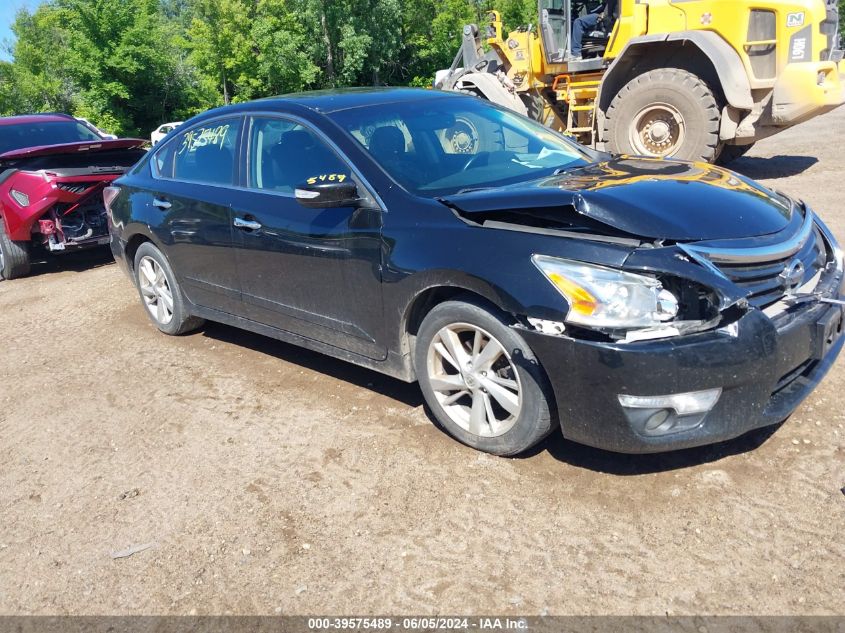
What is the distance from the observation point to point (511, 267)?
Result: 3217 mm

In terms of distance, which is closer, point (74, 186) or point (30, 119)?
point (74, 186)

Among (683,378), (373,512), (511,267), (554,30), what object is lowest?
(373,512)

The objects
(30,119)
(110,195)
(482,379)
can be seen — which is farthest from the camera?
(30,119)

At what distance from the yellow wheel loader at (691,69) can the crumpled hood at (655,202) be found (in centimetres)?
614

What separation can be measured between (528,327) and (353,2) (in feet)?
124

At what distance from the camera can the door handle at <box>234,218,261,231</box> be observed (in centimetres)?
448

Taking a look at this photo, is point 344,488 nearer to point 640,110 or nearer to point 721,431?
point 721,431

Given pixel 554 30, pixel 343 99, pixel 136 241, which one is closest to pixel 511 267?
pixel 343 99

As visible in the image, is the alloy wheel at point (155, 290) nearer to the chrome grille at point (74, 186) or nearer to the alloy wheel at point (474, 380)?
the chrome grille at point (74, 186)

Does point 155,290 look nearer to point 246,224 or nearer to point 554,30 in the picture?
point 246,224

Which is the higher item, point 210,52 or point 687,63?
point 210,52

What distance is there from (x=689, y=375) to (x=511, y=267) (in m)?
0.83

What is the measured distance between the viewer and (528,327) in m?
3.19

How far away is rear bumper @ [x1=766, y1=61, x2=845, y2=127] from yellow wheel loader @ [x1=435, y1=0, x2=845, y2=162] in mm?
12
